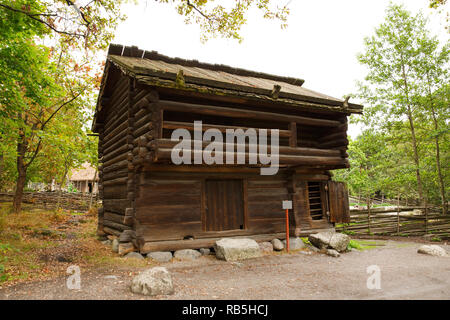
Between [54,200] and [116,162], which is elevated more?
[116,162]

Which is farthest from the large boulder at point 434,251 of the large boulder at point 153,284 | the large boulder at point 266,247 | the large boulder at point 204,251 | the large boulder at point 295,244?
the large boulder at point 153,284

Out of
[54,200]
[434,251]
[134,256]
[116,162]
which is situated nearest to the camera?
[134,256]

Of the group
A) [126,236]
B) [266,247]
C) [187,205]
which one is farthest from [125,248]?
[266,247]

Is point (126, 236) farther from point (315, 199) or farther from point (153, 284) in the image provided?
point (315, 199)

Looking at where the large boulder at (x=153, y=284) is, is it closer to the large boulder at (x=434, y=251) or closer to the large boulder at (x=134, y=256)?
the large boulder at (x=134, y=256)

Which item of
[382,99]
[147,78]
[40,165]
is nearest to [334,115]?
[147,78]

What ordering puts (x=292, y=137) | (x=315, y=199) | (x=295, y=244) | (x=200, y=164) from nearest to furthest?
(x=200, y=164)
(x=292, y=137)
(x=295, y=244)
(x=315, y=199)

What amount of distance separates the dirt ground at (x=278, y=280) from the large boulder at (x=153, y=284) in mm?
126

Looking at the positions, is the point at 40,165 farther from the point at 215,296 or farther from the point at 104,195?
the point at 215,296

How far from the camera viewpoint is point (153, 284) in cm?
523

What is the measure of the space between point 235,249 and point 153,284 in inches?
141

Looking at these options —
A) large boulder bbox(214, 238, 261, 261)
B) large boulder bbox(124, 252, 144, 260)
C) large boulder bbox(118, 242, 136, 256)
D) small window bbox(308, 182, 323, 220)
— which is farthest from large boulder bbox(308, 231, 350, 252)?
large boulder bbox(118, 242, 136, 256)

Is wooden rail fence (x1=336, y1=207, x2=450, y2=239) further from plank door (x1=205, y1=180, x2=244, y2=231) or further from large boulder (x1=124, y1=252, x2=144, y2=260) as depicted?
large boulder (x1=124, y1=252, x2=144, y2=260)

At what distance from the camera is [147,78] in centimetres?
717
